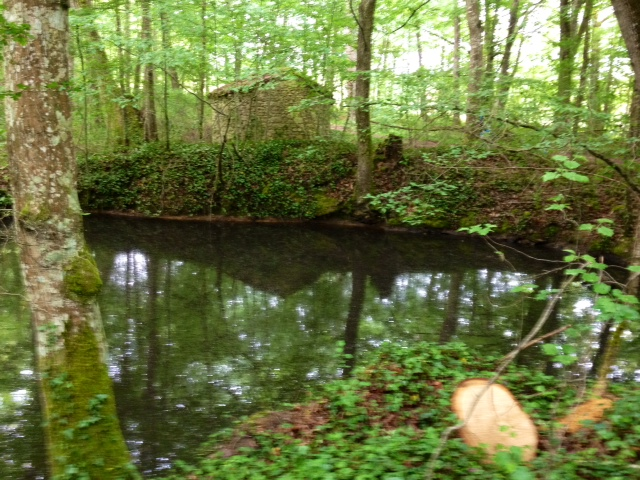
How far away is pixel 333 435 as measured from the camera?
4.14m

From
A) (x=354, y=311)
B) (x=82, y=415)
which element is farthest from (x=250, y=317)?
(x=82, y=415)

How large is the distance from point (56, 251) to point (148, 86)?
1442 cm

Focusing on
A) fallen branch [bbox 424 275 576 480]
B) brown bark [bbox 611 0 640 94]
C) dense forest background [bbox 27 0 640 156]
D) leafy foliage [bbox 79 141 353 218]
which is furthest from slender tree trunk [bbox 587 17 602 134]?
leafy foliage [bbox 79 141 353 218]

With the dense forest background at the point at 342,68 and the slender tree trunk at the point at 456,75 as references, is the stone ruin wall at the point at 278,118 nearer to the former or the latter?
the dense forest background at the point at 342,68

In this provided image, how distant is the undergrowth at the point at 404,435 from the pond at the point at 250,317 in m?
0.51

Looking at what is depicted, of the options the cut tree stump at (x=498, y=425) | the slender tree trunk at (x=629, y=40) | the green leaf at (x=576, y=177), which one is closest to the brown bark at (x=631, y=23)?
the slender tree trunk at (x=629, y=40)

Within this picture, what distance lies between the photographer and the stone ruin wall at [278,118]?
1762 centimetres

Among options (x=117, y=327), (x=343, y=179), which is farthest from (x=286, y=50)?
(x=117, y=327)

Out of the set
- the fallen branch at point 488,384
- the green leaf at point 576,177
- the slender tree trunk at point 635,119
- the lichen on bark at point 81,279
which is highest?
the slender tree trunk at point 635,119

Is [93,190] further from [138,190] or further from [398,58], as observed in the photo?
[398,58]

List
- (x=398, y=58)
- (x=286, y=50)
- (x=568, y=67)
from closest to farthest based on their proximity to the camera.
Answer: (x=568, y=67), (x=286, y=50), (x=398, y=58)

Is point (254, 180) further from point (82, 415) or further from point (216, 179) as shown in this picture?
point (82, 415)

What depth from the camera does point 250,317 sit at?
825cm

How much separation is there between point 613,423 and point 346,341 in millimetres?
4225
